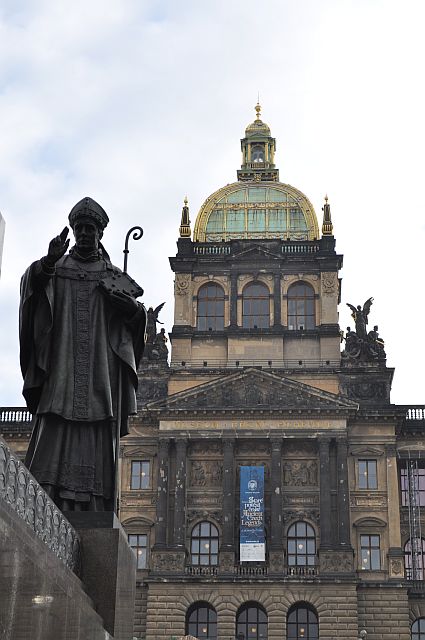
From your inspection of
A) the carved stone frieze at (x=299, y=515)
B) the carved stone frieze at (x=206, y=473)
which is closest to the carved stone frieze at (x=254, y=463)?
the carved stone frieze at (x=206, y=473)

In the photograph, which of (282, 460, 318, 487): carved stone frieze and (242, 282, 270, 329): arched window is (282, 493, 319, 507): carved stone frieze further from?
(242, 282, 270, 329): arched window

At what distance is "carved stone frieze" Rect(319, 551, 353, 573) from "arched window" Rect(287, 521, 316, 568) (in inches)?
35.2

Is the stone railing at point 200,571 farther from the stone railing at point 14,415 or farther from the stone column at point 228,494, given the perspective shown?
the stone railing at point 14,415

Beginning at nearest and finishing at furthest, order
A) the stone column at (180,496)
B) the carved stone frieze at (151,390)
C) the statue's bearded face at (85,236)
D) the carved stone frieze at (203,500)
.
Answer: the statue's bearded face at (85,236) → the stone column at (180,496) → the carved stone frieze at (203,500) → the carved stone frieze at (151,390)

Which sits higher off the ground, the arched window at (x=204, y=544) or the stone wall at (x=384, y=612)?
the arched window at (x=204, y=544)

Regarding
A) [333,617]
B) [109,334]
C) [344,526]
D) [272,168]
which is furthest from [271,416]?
[109,334]

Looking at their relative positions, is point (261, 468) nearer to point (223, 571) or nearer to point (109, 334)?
point (223, 571)

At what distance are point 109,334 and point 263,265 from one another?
55701mm

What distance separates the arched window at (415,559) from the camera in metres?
57.8

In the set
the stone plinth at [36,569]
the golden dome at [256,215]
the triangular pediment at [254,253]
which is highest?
the golden dome at [256,215]

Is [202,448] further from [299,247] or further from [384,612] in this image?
[299,247]

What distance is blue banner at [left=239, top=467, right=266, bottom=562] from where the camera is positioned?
55062 millimetres

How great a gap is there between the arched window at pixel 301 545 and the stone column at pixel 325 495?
0.88m

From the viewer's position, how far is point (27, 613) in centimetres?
583
